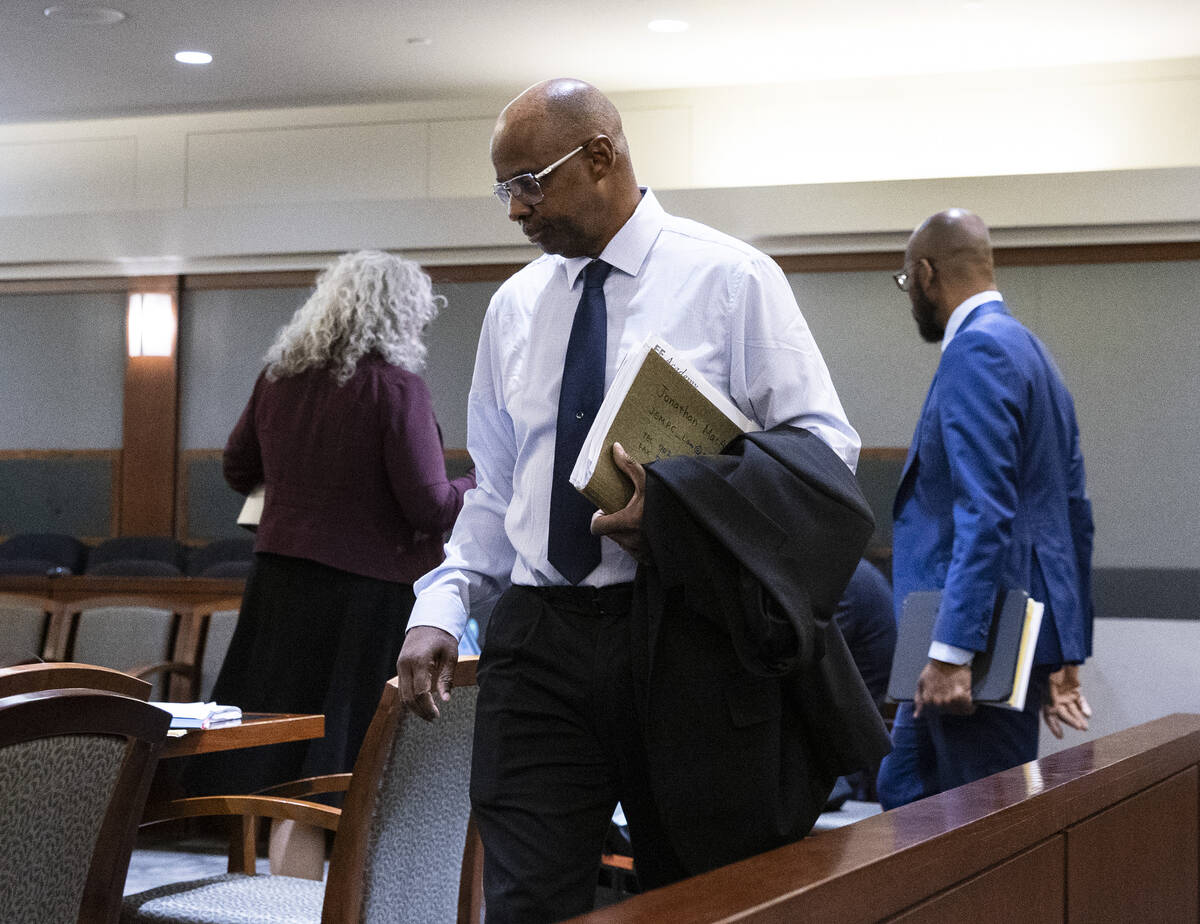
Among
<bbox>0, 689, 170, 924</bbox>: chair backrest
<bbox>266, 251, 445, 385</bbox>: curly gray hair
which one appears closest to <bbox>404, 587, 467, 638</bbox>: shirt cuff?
<bbox>0, 689, 170, 924</bbox>: chair backrest

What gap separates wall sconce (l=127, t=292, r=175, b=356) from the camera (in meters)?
7.84

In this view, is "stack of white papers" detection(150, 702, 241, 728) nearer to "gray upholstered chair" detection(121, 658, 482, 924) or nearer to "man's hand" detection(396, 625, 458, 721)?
"gray upholstered chair" detection(121, 658, 482, 924)

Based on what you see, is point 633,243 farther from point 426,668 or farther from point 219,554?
point 219,554

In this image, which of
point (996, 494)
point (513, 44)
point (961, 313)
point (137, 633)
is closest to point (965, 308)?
point (961, 313)

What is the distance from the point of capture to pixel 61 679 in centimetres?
195

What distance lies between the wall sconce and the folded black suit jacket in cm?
680

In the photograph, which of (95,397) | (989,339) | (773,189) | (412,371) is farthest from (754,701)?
(95,397)

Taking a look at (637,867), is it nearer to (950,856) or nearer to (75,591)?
(950,856)

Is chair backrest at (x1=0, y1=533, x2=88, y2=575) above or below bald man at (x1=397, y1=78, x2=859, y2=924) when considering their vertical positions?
below

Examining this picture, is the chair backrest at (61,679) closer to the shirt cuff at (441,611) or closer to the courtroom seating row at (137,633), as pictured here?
the shirt cuff at (441,611)

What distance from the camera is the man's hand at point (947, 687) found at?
8.00 feet

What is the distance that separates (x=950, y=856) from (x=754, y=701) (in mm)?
380

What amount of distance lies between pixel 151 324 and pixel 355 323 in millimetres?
4825

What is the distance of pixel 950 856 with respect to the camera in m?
1.14
